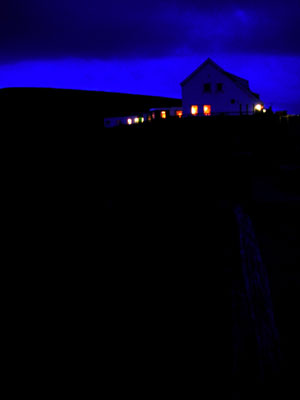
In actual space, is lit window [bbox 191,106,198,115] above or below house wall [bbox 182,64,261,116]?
below

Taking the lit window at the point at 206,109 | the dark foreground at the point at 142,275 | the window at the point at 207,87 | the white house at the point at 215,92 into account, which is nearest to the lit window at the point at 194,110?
the white house at the point at 215,92

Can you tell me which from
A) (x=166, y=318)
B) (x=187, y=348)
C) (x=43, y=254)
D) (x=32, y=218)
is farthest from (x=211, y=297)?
(x=32, y=218)

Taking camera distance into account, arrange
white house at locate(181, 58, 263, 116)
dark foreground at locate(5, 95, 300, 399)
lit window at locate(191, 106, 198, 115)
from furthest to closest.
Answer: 1. lit window at locate(191, 106, 198, 115)
2. white house at locate(181, 58, 263, 116)
3. dark foreground at locate(5, 95, 300, 399)

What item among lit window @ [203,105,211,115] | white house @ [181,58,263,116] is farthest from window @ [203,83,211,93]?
lit window @ [203,105,211,115]

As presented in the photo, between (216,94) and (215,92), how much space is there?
26cm

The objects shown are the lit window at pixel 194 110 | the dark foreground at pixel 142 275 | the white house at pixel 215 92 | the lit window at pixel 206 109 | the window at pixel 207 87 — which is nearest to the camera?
the dark foreground at pixel 142 275

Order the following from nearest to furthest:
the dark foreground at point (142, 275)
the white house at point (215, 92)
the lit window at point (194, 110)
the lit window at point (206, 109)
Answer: the dark foreground at point (142, 275) < the white house at point (215, 92) < the lit window at point (206, 109) < the lit window at point (194, 110)

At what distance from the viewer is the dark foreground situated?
288 cm

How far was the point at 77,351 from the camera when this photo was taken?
3.23 metres

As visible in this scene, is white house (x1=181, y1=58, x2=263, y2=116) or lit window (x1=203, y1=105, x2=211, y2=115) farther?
lit window (x1=203, y1=105, x2=211, y2=115)

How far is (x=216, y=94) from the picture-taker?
3494 centimetres

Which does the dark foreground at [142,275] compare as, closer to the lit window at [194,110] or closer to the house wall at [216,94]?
the house wall at [216,94]

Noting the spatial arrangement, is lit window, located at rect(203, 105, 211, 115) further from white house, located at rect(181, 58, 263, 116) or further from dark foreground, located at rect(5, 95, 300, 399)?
dark foreground, located at rect(5, 95, 300, 399)

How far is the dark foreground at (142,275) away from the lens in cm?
288
